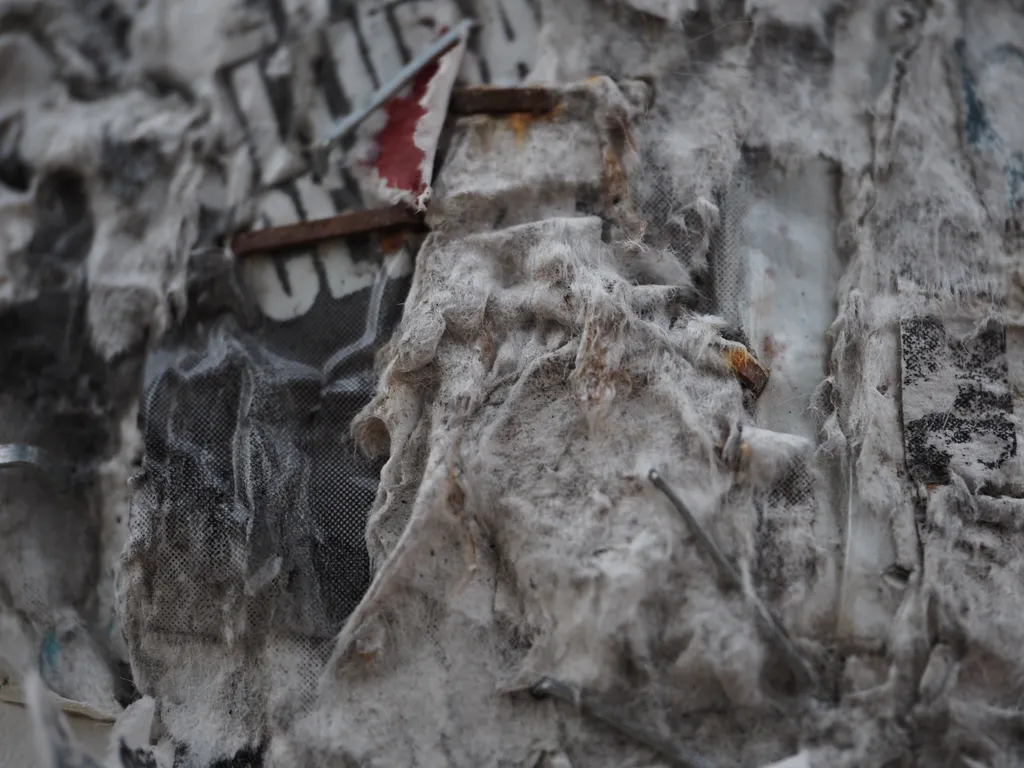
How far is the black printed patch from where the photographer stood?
1358 mm

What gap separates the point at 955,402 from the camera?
1408mm

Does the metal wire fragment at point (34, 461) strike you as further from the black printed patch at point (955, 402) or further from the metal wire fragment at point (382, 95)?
the black printed patch at point (955, 402)

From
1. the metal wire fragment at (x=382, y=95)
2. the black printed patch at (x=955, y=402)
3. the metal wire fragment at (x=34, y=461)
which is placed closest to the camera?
the black printed patch at (x=955, y=402)

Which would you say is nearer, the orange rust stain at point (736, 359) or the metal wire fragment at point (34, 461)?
the orange rust stain at point (736, 359)

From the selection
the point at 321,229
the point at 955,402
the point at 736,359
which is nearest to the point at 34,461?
the point at 321,229

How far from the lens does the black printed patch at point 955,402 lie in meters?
1.36

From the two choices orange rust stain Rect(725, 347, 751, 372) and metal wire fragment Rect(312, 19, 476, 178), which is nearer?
orange rust stain Rect(725, 347, 751, 372)

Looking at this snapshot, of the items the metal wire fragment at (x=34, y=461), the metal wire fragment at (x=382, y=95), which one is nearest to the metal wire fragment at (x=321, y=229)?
the metal wire fragment at (x=382, y=95)

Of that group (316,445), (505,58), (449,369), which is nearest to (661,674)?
(449,369)

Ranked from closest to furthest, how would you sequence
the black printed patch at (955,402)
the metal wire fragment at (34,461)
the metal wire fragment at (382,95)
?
1. the black printed patch at (955,402)
2. the metal wire fragment at (34,461)
3. the metal wire fragment at (382,95)

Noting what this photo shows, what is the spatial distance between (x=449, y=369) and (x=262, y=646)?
1.60 feet

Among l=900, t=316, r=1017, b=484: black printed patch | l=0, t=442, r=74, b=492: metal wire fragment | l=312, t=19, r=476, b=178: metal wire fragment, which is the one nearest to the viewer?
l=900, t=316, r=1017, b=484: black printed patch

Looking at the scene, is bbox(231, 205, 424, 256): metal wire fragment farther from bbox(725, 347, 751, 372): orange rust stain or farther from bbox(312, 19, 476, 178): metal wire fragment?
bbox(725, 347, 751, 372): orange rust stain

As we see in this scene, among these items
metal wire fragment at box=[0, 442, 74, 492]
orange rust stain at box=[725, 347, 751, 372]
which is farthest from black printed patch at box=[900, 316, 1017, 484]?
metal wire fragment at box=[0, 442, 74, 492]
